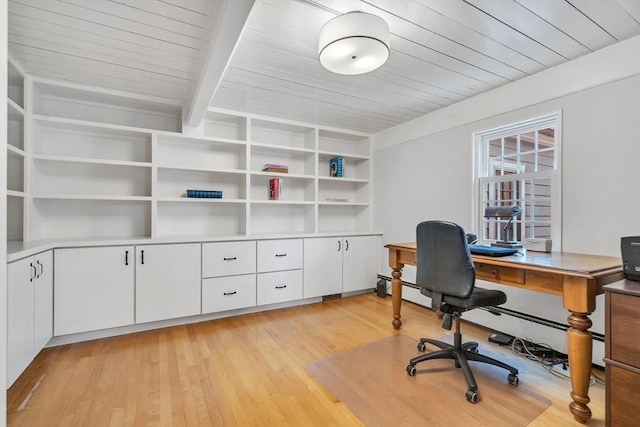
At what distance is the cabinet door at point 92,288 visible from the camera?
240 cm

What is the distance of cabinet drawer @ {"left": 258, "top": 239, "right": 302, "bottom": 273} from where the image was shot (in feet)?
10.7

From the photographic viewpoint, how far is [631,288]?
1377 millimetres

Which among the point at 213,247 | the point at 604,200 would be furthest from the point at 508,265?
the point at 213,247

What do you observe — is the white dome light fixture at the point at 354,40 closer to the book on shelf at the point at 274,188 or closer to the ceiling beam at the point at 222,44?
the ceiling beam at the point at 222,44

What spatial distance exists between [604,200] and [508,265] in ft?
3.17

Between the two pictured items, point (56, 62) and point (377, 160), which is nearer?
point (56, 62)

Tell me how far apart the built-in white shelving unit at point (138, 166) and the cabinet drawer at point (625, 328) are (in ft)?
9.07

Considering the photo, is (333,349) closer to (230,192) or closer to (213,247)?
(213,247)

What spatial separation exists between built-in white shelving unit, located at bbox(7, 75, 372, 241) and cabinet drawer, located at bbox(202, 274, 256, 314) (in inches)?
19.7

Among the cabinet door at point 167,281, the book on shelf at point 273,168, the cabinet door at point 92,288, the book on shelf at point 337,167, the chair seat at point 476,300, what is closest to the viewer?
the chair seat at point 476,300

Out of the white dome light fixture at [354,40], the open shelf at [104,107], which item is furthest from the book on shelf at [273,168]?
the white dome light fixture at [354,40]

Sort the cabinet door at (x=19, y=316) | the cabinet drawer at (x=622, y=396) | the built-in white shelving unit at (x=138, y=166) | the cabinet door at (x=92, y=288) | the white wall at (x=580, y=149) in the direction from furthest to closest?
the built-in white shelving unit at (x=138, y=166) < the cabinet door at (x=92, y=288) < the white wall at (x=580, y=149) < the cabinet door at (x=19, y=316) < the cabinet drawer at (x=622, y=396)

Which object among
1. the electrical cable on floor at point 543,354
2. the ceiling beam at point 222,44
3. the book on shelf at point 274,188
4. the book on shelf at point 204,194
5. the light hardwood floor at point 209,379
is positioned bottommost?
the light hardwood floor at point 209,379

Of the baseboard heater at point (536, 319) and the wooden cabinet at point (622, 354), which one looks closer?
the wooden cabinet at point (622, 354)
